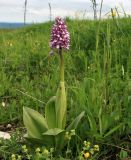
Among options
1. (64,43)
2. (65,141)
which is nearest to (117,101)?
(65,141)

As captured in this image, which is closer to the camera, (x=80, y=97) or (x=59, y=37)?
(x=59, y=37)

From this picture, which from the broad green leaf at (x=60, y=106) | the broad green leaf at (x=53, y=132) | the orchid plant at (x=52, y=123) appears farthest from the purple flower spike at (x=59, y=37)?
the broad green leaf at (x=53, y=132)

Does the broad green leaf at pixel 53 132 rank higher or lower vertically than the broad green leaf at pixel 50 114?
lower

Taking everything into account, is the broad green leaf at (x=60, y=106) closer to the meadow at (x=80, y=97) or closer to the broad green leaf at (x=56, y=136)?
the broad green leaf at (x=56, y=136)

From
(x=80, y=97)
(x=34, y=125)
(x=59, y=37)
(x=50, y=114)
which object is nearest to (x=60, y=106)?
(x=50, y=114)

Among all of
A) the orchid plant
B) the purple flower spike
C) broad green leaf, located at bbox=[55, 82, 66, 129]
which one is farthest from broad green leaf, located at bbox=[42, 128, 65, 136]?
the purple flower spike

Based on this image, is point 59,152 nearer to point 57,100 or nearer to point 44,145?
point 44,145

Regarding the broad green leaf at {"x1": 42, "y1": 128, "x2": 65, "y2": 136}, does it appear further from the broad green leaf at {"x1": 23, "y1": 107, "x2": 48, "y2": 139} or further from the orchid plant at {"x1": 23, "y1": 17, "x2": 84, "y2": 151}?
the broad green leaf at {"x1": 23, "y1": 107, "x2": 48, "y2": 139}

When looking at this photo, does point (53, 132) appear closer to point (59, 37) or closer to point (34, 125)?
point (34, 125)
